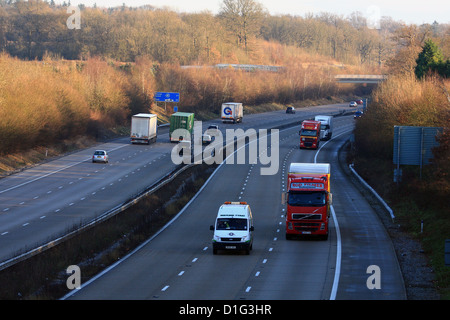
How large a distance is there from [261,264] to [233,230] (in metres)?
2.60

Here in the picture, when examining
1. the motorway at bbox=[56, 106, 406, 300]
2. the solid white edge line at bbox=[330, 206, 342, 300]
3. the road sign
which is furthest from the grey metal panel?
the road sign

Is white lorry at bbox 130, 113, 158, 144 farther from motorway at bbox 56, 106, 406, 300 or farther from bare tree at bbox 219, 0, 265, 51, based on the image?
bare tree at bbox 219, 0, 265, 51

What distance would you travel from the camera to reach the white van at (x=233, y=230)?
30625 millimetres

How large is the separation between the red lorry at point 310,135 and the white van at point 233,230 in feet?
153

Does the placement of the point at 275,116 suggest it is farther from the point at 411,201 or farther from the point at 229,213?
the point at 229,213

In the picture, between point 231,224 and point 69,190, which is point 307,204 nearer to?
point 231,224

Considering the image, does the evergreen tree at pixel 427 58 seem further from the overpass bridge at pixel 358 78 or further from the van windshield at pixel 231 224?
the overpass bridge at pixel 358 78

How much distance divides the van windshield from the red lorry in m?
47.4

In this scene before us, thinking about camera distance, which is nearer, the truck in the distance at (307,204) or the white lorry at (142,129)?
the truck in the distance at (307,204)

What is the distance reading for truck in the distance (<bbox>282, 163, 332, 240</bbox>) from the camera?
109 ft

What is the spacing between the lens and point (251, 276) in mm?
26531

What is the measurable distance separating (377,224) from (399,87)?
29.7 m

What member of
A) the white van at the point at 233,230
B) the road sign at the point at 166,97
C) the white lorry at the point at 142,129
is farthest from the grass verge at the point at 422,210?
the road sign at the point at 166,97
